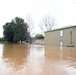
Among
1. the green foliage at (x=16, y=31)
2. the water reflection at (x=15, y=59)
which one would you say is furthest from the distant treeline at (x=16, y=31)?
the water reflection at (x=15, y=59)

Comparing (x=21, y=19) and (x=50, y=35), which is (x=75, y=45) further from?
(x=21, y=19)

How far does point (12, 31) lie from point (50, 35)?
19.9 metres

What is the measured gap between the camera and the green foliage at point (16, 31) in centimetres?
5847

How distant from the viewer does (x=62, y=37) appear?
39656 mm

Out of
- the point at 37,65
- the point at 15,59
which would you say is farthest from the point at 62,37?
the point at 37,65

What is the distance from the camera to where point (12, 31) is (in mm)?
61719

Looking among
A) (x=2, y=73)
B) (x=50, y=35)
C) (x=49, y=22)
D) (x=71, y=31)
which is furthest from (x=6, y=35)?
(x=2, y=73)

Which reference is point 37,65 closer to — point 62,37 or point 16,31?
point 62,37

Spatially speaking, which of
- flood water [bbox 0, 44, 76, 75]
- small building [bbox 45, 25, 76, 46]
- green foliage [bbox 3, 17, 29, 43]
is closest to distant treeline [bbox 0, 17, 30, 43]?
green foliage [bbox 3, 17, 29, 43]

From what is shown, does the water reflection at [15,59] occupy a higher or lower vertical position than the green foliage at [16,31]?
lower

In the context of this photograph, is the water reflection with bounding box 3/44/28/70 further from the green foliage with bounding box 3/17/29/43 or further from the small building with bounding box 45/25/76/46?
the green foliage with bounding box 3/17/29/43

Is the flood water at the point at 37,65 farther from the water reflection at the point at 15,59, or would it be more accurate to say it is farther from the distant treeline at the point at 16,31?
the distant treeline at the point at 16,31

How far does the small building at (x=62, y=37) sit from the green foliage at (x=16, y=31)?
→ 13.3 metres

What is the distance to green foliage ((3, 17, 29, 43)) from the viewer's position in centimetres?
5847
